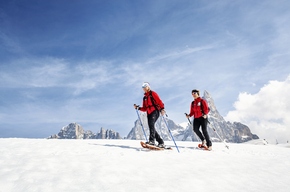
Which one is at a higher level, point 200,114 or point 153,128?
point 200,114

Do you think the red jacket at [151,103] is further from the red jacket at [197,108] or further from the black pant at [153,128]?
the red jacket at [197,108]

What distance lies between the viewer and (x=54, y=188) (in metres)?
2.13

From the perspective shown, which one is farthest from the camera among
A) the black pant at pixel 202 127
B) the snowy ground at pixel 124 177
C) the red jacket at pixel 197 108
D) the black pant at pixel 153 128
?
the red jacket at pixel 197 108

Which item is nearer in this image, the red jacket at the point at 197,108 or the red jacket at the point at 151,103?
the red jacket at the point at 151,103

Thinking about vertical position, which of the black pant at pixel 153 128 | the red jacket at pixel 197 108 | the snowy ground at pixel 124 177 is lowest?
the snowy ground at pixel 124 177

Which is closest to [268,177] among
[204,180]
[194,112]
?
[204,180]

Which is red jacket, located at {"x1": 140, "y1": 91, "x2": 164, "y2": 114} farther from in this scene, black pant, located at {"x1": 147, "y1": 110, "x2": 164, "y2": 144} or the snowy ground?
the snowy ground

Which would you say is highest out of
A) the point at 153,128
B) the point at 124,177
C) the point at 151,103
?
the point at 151,103

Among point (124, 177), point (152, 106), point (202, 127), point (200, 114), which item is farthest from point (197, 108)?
point (124, 177)

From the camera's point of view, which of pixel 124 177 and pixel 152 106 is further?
pixel 152 106

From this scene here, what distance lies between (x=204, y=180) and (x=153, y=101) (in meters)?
4.18

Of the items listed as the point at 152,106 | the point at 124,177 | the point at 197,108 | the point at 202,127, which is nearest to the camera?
the point at 124,177

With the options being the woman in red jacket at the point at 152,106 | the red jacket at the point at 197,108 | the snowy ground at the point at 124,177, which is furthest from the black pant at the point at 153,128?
the snowy ground at the point at 124,177

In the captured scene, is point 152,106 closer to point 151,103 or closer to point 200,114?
point 151,103
